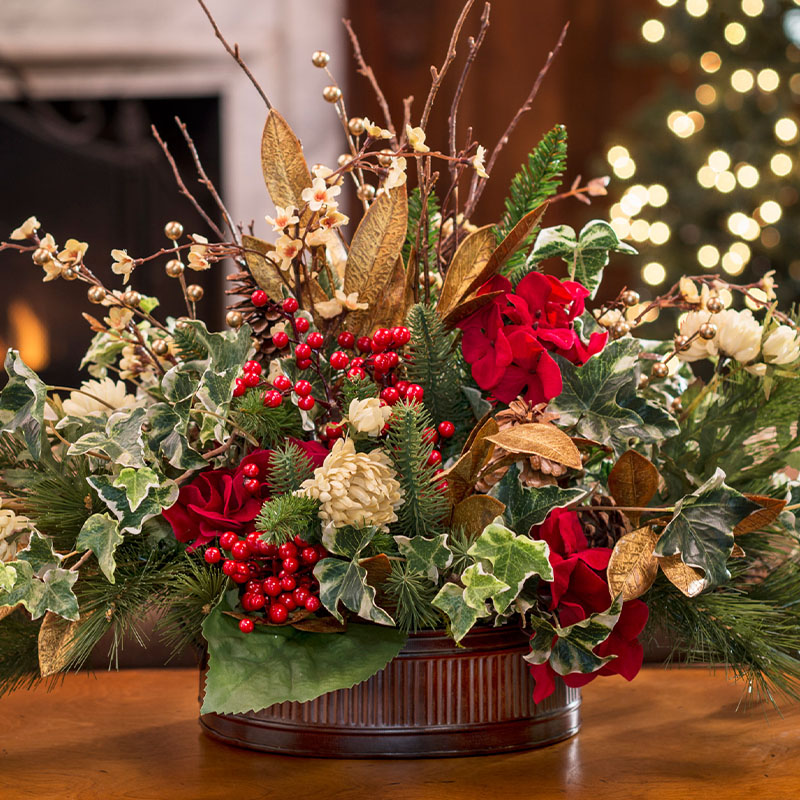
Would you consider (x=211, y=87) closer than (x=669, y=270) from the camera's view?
No

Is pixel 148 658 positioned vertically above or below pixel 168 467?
below

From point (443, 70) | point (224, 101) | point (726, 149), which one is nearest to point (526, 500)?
point (443, 70)

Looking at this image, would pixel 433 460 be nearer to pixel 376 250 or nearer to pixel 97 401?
pixel 376 250

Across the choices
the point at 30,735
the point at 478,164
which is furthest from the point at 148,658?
Result: the point at 478,164

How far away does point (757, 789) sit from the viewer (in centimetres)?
45

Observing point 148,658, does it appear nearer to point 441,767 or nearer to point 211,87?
point 441,767

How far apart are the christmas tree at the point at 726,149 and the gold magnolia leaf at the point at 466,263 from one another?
1.84 m

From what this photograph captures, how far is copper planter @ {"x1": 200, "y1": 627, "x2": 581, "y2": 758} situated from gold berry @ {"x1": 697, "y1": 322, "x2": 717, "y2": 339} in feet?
0.68

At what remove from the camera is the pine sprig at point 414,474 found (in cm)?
47

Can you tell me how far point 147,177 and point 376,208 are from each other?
7.87 ft

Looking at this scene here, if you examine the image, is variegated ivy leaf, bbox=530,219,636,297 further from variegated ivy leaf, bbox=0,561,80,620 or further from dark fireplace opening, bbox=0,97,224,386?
dark fireplace opening, bbox=0,97,224,386

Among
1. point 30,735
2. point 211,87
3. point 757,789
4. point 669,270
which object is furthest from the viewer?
point 211,87

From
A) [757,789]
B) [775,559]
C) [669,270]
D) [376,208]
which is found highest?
[669,270]

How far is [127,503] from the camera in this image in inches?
19.1
